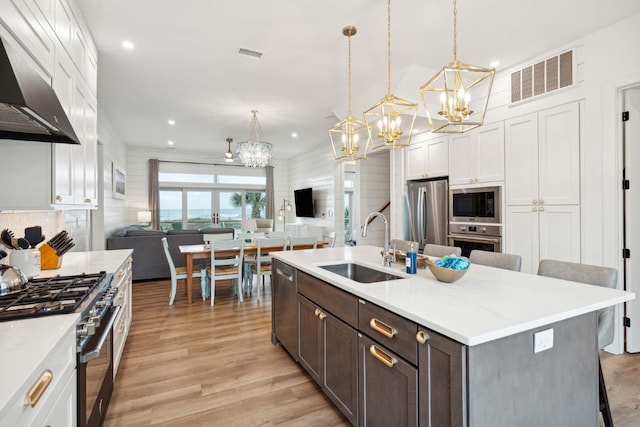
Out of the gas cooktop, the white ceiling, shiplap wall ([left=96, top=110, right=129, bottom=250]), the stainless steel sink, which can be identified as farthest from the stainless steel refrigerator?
shiplap wall ([left=96, top=110, right=129, bottom=250])

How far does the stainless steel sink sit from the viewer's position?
7.50 feet

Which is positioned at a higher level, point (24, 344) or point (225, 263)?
point (24, 344)

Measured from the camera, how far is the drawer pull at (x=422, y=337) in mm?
1216

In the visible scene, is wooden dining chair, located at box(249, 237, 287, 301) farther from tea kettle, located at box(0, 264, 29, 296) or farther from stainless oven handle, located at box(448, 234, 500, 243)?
tea kettle, located at box(0, 264, 29, 296)

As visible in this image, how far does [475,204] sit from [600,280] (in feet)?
7.29

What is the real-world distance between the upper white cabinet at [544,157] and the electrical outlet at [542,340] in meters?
2.44

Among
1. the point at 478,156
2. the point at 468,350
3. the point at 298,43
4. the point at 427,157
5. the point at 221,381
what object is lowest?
the point at 221,381

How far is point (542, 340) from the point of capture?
1227mm

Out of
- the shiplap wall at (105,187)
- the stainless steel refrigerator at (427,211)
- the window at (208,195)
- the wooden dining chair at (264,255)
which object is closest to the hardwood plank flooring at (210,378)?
the wooden dining chair at (264,255)

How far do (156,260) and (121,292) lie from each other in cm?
336

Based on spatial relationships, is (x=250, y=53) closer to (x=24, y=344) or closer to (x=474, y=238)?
(x=24, y=344)

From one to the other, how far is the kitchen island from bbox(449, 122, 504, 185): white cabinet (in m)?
2.22

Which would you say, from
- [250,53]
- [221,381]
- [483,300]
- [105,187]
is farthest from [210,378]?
[105,187]

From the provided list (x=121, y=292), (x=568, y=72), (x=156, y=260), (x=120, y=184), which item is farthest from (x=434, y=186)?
(x=120, y=184)
